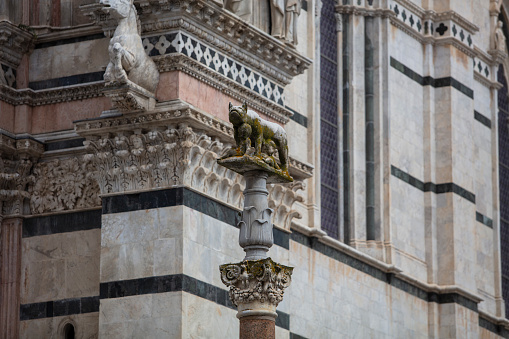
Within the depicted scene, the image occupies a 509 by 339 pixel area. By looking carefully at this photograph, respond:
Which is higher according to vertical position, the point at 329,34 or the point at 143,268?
the point at 329,34

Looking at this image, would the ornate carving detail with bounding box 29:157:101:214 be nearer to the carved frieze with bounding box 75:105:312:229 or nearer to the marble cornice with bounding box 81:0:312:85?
the carved frieze with bounding box 75:105:312:229

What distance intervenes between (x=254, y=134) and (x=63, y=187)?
543 centimetres

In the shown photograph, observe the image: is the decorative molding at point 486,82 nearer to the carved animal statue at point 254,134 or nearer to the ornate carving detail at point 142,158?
the ornate carving detail at point 142,158

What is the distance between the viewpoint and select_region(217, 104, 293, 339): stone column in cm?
1397

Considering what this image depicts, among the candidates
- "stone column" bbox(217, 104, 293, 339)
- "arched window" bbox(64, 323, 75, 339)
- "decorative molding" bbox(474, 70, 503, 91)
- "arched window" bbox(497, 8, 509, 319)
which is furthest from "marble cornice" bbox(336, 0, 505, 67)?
"stone column" bbox(217, 104, 293, 339)

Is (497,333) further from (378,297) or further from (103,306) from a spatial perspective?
(103,306)

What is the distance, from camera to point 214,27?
63.0 feet

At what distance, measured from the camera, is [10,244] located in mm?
19375

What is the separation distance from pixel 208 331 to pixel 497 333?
11.1 m

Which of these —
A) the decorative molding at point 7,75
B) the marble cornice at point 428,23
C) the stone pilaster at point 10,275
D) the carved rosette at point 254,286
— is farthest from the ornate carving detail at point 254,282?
the marble cornice at point 428,23

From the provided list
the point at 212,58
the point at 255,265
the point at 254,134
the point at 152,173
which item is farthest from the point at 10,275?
the point at 255,265

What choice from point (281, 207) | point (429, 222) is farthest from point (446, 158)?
point (281, 207)

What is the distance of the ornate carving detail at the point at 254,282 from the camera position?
14086 mm

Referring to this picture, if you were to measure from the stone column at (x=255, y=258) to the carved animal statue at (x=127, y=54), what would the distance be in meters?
4.31
